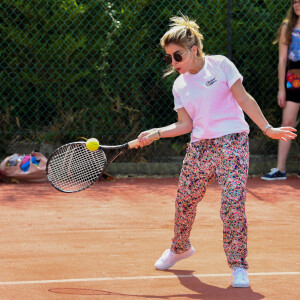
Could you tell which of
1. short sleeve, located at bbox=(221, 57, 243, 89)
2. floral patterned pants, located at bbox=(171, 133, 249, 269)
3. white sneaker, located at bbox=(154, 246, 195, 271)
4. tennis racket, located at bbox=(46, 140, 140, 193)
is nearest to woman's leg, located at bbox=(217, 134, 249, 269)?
floral patterned pants, located at bbox=(171, 133, 249, 269)

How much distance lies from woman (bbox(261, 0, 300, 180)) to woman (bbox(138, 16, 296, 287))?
4.02 metres

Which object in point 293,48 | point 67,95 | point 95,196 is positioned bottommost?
point 95,196

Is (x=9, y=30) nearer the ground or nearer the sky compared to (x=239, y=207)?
nearer the sky

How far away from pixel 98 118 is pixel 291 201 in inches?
111

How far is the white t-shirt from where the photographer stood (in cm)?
409

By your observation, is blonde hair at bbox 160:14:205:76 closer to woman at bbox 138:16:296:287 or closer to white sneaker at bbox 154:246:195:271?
woman at bbox 138:16:296:287

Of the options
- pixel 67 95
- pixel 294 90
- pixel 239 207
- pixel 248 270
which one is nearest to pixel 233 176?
pixel 239 207

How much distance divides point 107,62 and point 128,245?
3.93m

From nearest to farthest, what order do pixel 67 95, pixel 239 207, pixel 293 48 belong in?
1. pixel 239 207
2. pixel 293 48
3. pixel 67 95

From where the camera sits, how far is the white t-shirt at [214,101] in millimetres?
4090

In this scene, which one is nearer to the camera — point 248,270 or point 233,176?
point 233,176

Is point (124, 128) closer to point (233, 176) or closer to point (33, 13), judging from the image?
point (33, 13)

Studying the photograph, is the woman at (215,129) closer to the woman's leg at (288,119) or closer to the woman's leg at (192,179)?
the woman's leg at (192,179)

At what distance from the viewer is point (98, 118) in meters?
8.70
